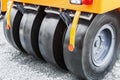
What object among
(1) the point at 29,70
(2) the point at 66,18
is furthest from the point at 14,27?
(2) the point at 66,18

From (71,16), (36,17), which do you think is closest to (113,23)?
(71,16)

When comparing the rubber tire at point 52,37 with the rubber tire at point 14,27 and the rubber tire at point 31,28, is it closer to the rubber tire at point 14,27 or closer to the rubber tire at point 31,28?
the rubber tire at point 31,28

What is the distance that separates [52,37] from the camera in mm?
2176

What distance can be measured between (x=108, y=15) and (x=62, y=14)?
1.35ft

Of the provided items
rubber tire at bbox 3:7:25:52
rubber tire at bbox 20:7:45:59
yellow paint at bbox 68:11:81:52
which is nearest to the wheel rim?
yellow paint at bbox 68:11:81:52

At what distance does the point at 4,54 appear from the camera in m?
2.87

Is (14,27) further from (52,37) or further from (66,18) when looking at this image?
(66,18)

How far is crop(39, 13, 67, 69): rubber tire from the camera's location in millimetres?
2172

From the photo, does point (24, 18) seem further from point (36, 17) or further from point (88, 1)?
point (88, 1)

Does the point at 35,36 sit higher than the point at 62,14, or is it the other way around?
the point at 62,14

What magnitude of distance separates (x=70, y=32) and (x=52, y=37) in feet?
0.78

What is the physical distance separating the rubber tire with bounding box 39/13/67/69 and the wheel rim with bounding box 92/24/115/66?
0.31 metres

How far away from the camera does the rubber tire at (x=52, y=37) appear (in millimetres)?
2172

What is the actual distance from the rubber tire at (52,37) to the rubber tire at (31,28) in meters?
0.14
